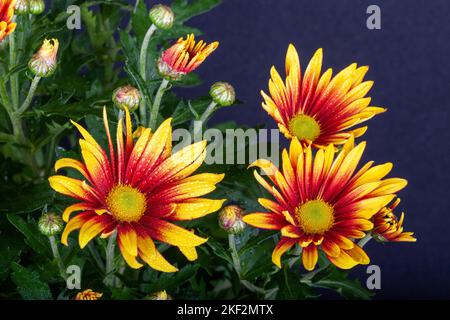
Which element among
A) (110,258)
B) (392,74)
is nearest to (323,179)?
(110,258)

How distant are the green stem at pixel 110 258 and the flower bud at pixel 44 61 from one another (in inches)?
7.2

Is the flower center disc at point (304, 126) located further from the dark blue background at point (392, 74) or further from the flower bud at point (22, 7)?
the dark blue background at point (392, 74)

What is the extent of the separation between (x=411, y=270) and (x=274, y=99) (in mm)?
941

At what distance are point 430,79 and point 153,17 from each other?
2.89 ft

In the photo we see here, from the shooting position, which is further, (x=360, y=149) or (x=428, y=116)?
(x=428, y=116)

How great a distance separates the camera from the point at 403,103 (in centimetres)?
160

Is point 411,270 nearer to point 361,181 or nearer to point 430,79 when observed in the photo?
point 430,79

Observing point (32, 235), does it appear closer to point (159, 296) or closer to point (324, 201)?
point (159, 296)

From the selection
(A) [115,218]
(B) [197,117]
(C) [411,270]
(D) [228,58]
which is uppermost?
(D) [228,58]

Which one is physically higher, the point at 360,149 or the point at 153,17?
the point at 153,17

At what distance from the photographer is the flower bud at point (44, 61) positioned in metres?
0.82

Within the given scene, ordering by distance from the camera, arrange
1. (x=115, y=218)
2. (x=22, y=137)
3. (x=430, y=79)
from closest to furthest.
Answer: (x=115, y=218), (x=22, y=137), (x=430, y=79)

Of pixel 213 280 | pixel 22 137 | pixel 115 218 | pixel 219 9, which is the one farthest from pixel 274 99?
pixel 219 9

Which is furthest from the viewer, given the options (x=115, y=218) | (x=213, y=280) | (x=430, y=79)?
(x=430, y=79)
